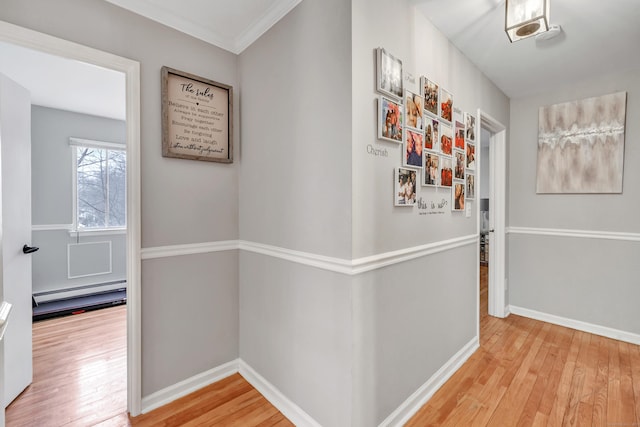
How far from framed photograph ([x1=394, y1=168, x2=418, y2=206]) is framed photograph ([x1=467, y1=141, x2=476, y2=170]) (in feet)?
2.94

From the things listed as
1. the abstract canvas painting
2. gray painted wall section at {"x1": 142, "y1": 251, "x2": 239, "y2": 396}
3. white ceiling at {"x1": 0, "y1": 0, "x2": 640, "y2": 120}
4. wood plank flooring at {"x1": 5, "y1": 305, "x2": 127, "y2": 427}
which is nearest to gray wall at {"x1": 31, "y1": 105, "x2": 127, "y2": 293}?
white ceiling at {"x1": 0, "y1": 0, "x2": 640, "y2": 120}

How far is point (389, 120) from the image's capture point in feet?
5.07

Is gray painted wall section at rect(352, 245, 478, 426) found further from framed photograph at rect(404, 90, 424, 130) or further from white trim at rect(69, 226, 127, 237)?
white trim at rect(69, 226, 127, 237)

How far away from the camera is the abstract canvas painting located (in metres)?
2.65

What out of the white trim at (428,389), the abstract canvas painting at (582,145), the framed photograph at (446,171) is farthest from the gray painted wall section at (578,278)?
the framed photograph at (446,171)

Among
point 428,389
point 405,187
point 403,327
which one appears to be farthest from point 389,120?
point 428,389

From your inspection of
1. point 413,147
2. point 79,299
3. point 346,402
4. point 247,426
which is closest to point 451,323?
point 346,402

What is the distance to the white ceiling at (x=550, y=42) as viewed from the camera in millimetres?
1793

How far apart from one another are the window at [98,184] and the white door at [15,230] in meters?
2.31

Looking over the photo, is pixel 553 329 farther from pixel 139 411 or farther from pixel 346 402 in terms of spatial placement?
pixel 139 411

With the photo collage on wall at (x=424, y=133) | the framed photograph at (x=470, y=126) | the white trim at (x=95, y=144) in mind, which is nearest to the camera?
the photo collage on wall at (x=424, y=133)

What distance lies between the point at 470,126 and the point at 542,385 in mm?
1953

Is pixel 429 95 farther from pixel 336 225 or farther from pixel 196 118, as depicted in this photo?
pixel 196 118

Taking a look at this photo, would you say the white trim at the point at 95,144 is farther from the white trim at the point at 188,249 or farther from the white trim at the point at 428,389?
the white trim at the point at 428,389
